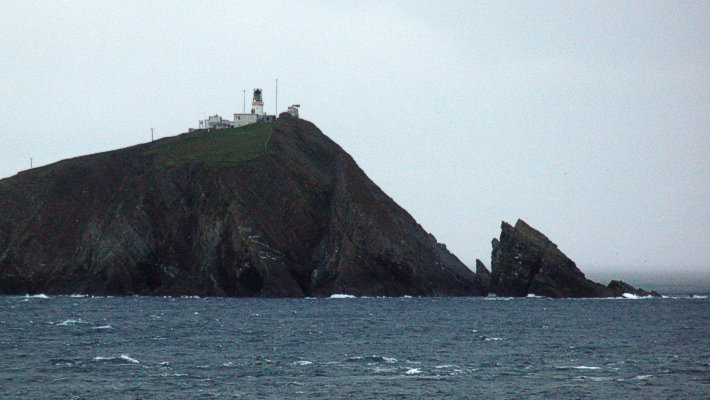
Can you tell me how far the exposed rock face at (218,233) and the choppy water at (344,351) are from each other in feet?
44.6

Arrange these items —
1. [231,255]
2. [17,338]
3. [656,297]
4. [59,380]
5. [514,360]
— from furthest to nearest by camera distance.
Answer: [656,297] < [231,255] < [17,338] < [514,360] < [59,380]

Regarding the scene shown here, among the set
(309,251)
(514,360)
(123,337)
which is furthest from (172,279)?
(514,360)

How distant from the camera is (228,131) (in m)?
179

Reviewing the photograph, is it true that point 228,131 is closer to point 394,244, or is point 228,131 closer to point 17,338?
point 394,244

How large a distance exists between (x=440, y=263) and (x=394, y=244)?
12630 millimetres

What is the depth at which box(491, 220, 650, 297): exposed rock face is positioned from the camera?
142000 mm

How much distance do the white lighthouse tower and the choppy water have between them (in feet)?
249

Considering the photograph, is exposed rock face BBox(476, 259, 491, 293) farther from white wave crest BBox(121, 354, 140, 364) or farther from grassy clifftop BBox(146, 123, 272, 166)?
white wave crest BBox(121, 354, 140, 364)

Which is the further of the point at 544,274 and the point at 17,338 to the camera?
the point at 544,274

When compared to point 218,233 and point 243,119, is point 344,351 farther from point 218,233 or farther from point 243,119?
point 243,119

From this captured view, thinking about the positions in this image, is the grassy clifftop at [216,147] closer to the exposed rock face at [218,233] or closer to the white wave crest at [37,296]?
the exposed rock face at [218,233]

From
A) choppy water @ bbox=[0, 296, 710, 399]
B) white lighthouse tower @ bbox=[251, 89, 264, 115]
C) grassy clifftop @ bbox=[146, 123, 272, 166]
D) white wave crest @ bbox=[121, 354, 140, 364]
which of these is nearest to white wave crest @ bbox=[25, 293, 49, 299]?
choppy water @ bbox=[0, 296, 710, 399]

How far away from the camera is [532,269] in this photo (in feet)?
483

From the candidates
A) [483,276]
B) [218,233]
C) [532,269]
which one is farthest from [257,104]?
[532,269]
